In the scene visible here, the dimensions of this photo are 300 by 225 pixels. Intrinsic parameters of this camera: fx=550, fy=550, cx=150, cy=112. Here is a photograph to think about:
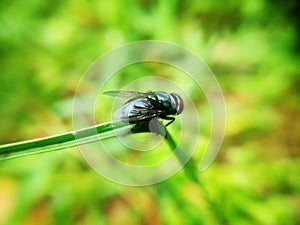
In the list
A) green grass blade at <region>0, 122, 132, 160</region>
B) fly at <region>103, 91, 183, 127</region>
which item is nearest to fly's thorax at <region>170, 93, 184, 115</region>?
fly at <region>103, 91, 183, 127</region>

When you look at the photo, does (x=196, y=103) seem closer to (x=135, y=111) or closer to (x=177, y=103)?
(x=177, y=103)

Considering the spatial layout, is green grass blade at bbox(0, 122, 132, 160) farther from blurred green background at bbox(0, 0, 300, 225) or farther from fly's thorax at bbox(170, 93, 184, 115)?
fly's thorax at bbox(170, 93, 184, 115)

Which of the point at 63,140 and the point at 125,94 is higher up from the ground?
the point at 125,94

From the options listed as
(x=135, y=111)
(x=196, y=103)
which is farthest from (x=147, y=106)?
(x=196, y=103)

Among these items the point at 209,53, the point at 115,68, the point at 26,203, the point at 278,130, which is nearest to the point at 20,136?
the point at 26,203

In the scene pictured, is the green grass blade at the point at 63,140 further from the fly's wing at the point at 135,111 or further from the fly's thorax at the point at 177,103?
the fly's thorax at the point at 177,103

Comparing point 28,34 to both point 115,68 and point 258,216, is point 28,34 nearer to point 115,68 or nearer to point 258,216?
point 115,68
